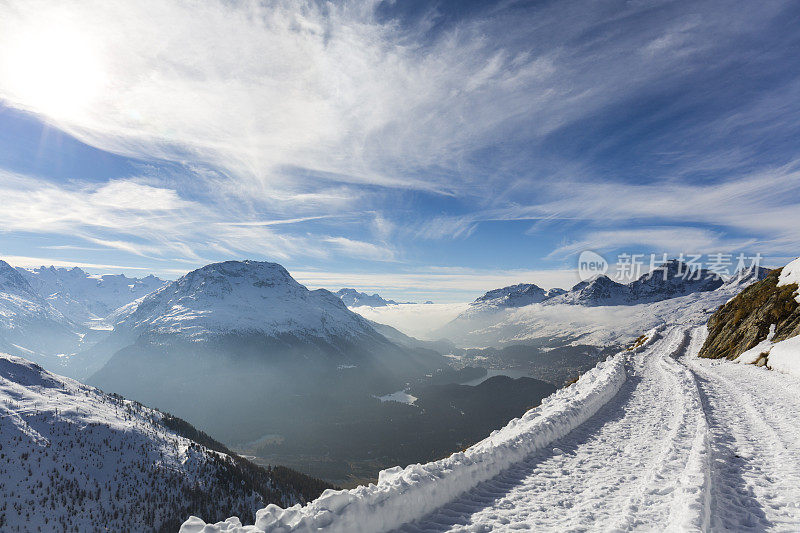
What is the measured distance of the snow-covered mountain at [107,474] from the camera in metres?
120

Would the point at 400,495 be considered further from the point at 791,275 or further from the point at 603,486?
the point at 791,275

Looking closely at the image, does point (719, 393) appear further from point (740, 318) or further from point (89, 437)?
point (89, 437)

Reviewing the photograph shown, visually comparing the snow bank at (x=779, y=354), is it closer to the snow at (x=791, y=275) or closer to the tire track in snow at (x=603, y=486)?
the snow at (x=791, y=275)

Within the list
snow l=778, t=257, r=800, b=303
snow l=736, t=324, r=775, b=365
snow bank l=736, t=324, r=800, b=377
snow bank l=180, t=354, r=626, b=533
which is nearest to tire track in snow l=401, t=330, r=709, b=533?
snow bank l=180, t=354, r=626, b=533

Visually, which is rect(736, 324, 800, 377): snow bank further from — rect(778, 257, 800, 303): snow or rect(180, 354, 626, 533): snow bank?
rect(180, 354, 626, 533): snow bank

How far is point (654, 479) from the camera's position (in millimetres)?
9062

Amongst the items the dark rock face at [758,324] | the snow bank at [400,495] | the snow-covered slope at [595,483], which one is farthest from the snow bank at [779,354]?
the snow bank at [400,495]

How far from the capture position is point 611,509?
26.2ft

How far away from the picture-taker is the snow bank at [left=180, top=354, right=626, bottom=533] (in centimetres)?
655

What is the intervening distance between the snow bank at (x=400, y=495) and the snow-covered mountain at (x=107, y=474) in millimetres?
145246

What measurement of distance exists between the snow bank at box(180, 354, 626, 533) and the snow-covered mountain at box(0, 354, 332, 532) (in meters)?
145

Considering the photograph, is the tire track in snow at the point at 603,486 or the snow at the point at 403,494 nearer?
the snow at the point at 403,494

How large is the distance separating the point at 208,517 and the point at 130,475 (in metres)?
42.1

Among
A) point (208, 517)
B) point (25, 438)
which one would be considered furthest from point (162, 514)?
point (25, 438)
